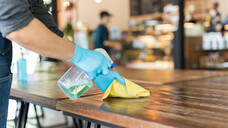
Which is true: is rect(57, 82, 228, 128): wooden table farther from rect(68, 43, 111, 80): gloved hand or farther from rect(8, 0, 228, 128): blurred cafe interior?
rect(8, 0, 228, 128): blurred cafe interior

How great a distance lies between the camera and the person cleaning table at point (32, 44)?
83 cm

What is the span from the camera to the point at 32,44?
0.87 meters

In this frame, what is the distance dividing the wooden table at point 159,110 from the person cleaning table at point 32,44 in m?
0.13

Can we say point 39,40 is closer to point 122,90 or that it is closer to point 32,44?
point 32,44

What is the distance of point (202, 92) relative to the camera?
1327mm

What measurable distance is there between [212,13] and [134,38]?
2022 millimetres

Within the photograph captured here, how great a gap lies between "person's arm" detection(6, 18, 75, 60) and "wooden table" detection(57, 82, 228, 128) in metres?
0.23

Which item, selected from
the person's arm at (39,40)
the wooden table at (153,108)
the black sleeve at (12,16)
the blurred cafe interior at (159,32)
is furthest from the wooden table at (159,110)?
the blurred cafe interior at (159,32)

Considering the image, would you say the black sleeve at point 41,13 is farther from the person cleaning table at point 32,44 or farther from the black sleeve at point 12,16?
the black sleeve at point 12,16

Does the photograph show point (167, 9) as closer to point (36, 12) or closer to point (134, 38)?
point (134, 38)

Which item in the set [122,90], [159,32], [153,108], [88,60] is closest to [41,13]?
[88,60]

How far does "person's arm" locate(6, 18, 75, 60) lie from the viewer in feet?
2.78

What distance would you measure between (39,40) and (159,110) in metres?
0.46

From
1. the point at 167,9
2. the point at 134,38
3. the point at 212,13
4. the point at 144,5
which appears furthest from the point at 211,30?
the point at 144,5
